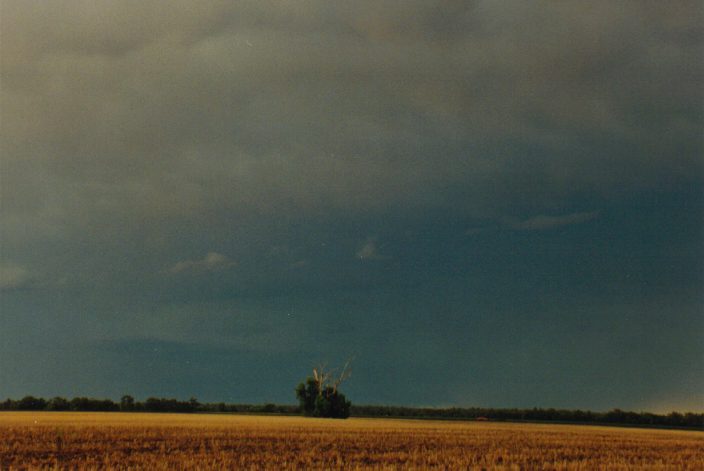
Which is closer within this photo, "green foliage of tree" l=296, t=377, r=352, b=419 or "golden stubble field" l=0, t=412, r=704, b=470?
"golden stubble field" l=0, t=412, r=704, b=470

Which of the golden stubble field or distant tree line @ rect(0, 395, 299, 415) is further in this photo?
distant tree line @ rect(0, 395, 299, 415)

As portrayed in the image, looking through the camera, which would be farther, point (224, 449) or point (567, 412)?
point (567, 412)

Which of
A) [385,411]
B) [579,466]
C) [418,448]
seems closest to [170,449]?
[418,448]

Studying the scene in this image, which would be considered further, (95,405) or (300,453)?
(95,405)

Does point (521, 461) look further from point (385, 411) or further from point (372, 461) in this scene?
point (385, 411)

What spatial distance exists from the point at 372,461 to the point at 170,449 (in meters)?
10.6

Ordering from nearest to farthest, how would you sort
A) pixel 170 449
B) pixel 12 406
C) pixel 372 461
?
pixel 372 461 → pixel 170 449 → pixel 12 406

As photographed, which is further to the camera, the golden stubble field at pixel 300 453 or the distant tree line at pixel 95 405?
the distant tree line at pixel 95 405

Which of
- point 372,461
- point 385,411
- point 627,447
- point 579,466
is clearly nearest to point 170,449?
point 372,461

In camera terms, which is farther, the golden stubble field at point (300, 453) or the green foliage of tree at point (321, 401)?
the green foliage of tree at point (321, 401)

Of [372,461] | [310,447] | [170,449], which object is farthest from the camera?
[310,447]

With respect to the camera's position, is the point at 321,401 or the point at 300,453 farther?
the point at 321,401

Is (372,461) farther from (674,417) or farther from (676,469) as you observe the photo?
(674,417)

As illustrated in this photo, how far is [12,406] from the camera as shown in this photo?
376 feet
